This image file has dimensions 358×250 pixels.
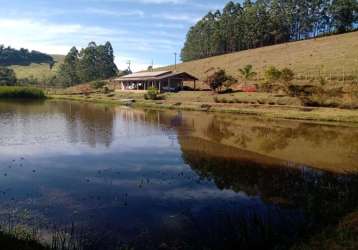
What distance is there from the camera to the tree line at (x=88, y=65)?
134625 mm

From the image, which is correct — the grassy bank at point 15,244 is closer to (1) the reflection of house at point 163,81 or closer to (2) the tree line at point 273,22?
(1) the reflection of house at point 163,81

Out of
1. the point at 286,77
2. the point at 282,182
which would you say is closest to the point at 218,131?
the point at 282,182

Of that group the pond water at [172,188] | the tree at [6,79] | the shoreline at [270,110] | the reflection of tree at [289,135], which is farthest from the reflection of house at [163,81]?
the pond water at [172,188]

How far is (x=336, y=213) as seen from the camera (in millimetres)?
12133

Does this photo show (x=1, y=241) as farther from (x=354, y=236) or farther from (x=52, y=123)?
(x=52, y=123)

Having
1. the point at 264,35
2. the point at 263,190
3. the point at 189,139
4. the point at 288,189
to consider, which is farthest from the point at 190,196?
the point at 264,35

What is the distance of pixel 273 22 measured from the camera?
392ft

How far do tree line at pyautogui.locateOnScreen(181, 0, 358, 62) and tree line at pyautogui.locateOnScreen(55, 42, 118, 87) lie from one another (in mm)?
37285

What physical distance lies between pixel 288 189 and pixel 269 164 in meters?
5.89

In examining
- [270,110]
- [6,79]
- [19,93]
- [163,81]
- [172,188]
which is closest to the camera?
[172,188]

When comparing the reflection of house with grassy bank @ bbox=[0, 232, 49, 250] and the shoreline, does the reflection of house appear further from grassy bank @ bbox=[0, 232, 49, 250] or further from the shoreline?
grassy bank @ bbox=[0, 232, 49, 250]

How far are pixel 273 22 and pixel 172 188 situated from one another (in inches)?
4433

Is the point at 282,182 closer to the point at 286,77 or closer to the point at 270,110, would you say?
the point at 270,110

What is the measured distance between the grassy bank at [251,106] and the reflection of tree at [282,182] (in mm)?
23642
